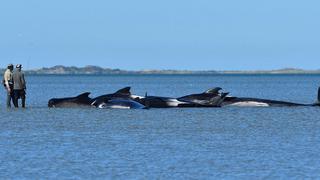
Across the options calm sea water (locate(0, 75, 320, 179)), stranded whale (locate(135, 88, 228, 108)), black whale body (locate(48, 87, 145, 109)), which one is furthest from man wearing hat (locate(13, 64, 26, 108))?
stranded whale (locate(135, 88, 228, 108))

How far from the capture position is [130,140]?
39750mm

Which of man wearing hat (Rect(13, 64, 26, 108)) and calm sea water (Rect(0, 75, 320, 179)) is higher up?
man wearing hat (Rect(13, 64, 26, 108))

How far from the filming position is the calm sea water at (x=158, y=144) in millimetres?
30609

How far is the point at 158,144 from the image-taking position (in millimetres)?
38219

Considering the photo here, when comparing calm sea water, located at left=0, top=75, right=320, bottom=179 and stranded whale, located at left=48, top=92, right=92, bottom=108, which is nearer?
calm sea water, located at left=0, top=75, right=320, bottom=179

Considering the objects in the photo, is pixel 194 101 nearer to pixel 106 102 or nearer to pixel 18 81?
pixel 106 102

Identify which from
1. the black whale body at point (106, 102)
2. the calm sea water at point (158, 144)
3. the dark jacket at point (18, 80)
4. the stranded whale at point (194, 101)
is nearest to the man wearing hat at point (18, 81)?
the dark jacket at point (18, 80)

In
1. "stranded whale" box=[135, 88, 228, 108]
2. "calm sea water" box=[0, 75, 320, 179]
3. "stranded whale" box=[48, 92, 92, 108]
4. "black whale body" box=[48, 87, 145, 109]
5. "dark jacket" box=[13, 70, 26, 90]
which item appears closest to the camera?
"calm sea water" box=[0, 75, 320, 179]

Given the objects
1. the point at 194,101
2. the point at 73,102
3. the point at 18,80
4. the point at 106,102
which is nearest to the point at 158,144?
the point at 18,80

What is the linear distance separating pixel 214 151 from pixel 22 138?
26.6 feet

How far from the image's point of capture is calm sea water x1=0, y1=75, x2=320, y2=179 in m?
30.6

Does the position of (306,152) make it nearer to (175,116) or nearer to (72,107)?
(175,116)

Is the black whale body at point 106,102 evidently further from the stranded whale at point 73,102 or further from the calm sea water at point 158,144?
the calm sea water at point 158,144

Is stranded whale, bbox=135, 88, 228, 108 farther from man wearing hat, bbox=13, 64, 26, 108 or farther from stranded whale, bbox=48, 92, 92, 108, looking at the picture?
man wearing hat, bbox=13, 64, 26, 108
